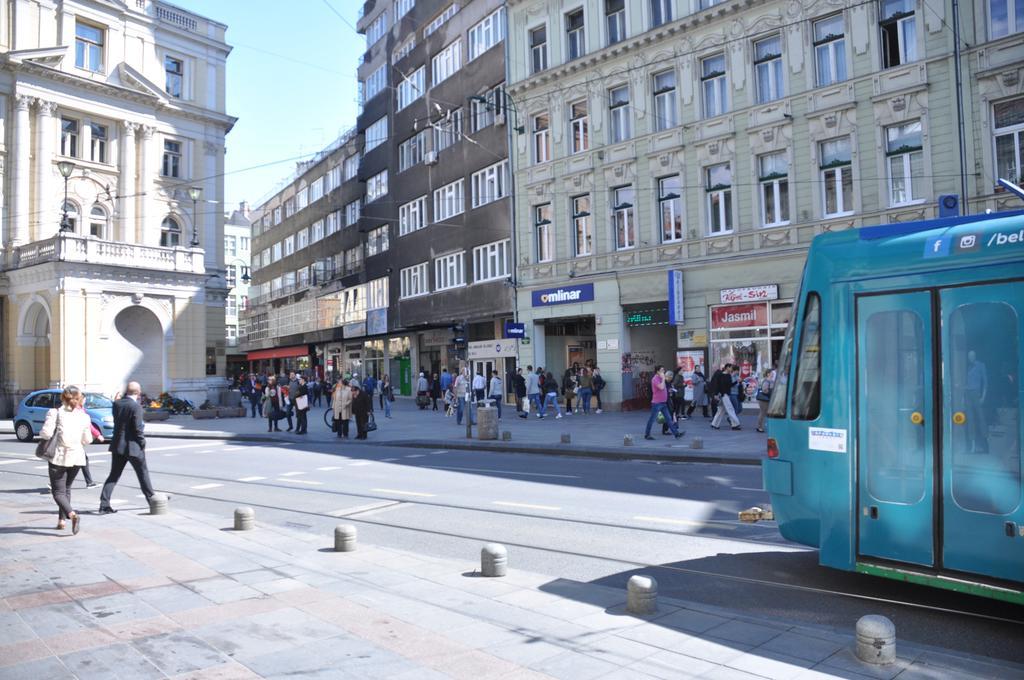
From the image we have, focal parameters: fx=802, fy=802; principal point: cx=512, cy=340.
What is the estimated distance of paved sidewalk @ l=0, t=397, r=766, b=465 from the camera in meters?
16.2

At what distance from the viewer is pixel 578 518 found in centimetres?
950

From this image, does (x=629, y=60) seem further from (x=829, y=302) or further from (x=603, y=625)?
(x=603, y=625)

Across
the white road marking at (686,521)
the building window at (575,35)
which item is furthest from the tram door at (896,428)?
the building window at (575,35)

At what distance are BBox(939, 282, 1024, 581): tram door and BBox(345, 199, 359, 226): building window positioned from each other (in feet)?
145

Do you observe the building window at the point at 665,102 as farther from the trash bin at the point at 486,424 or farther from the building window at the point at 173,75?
the building window at the point at 173,75

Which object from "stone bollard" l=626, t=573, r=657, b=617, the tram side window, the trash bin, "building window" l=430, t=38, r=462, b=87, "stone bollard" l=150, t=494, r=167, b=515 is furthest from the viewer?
"building window" l=430, t=38, r=462, b=87

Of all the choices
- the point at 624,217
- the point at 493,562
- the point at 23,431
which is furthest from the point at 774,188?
the point at 23,431

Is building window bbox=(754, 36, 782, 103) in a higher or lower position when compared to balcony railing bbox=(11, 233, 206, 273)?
higher

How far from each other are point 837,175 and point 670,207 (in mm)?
5526

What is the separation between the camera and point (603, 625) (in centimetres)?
531

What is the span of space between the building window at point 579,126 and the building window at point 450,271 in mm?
8276

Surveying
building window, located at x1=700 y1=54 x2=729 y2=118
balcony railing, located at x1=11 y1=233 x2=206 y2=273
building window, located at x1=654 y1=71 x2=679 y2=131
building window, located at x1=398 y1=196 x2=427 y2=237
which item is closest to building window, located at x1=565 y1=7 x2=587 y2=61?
building window, located at x1=654 y1=71 x2=679 y2=131

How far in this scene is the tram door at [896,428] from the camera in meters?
5.70

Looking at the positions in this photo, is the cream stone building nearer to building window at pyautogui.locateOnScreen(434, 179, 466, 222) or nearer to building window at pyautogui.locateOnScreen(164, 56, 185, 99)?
building window at pyautogui.locateOnScreen(164, 56, 185, 99)
